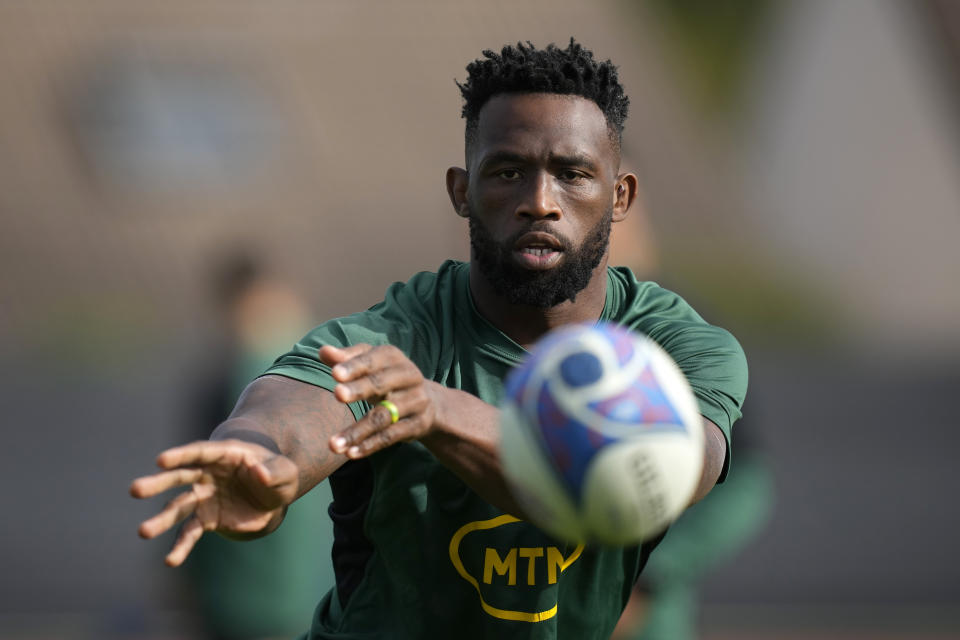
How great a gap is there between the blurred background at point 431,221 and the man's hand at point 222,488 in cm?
789

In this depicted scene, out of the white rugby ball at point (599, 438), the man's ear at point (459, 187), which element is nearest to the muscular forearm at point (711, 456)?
the white rugby ball at point (599, 438)

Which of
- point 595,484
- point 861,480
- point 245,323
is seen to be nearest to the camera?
point 595,484

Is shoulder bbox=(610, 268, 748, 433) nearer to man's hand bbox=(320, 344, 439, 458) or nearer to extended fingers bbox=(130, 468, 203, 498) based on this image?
man's hand bbox=(320, 344, 439, 458)

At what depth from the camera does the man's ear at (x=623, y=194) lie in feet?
13.6

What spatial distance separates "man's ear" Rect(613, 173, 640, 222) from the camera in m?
4.14

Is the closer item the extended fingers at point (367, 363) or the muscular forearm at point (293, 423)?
the extended fingers at point (367, 363)

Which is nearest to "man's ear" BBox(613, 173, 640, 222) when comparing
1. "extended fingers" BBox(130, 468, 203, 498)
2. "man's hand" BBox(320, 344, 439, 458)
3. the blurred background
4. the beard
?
the beard

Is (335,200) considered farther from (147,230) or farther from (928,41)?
(928,41)

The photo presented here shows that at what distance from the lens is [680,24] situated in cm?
2475

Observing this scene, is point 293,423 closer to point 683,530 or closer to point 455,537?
point 455,537

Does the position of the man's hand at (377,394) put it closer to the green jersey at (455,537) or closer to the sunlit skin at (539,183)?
the green jersey at (455,537)

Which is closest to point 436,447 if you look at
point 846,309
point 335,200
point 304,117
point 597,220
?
point 597,220

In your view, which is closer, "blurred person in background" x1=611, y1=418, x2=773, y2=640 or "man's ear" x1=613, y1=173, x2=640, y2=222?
"man's ear" x1=613, y1=173, x2=640, y2=222

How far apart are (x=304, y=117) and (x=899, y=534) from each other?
10.9m
